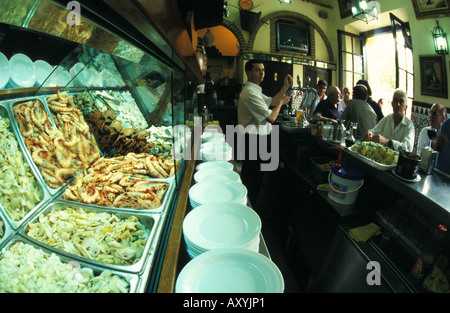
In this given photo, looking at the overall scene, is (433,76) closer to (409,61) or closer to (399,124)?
(409,61)

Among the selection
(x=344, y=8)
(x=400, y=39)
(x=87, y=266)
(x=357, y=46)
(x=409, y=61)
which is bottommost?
(x=87, y=266)

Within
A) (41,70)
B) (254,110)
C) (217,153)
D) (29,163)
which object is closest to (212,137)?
(217,153)

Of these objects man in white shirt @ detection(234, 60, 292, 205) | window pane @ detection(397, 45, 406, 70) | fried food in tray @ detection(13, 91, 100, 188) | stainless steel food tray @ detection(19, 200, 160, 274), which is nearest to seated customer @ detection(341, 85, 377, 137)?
man in white shirt @ detection(234, 60, 292, 205)

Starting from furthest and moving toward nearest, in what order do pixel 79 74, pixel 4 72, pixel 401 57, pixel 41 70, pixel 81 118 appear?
pixel 401 57 < pixel 79 74 < pixel 81 118 < pixel 41 70 < pixel 4 72

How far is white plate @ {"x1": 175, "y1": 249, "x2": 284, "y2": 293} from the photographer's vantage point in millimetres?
774

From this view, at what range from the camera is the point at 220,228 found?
1073 millimetres

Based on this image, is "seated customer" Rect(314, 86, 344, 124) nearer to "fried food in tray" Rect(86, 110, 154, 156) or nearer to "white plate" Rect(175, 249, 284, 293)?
"fried food in tray" Rect(86, 110, 154, 156)

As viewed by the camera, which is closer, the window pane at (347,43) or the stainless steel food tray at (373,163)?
the stainless steel food tray at (373,163)

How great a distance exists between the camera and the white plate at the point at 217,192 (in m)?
1.34

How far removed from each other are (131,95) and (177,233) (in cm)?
190

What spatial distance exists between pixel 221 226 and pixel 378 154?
160 cm

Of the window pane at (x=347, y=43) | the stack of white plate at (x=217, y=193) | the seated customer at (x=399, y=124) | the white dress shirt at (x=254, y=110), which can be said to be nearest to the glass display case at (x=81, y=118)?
the stack of white plate at (x=217, y=193)

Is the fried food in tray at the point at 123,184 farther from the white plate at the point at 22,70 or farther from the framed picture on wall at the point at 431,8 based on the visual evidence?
the framed picture on wall at the point at 431,8

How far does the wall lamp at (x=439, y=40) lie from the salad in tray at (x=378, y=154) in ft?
17.3
